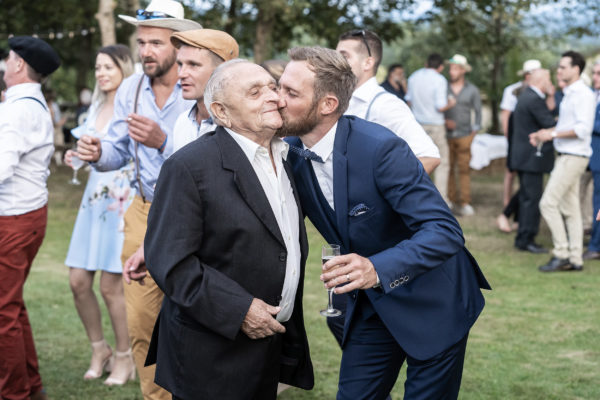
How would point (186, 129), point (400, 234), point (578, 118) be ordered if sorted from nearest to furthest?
point (400, 234), point (186, 129), point (578, 118)

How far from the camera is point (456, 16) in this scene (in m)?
19.8

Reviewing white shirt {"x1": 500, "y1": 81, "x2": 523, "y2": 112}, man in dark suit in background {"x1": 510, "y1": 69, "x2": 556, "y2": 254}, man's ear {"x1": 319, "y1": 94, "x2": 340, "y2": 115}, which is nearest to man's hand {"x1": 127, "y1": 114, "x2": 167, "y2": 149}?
man's ear {"x1": 319, "y1": 94, "x2": 340, "y2": 115}

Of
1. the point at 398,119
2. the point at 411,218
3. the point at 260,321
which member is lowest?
the point at 260,321

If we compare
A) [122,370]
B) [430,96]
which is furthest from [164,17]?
[430,96]

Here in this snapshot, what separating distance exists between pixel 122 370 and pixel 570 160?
6020mm

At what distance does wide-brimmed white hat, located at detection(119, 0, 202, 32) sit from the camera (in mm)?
4691

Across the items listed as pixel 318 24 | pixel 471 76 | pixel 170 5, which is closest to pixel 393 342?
pixel 170 5

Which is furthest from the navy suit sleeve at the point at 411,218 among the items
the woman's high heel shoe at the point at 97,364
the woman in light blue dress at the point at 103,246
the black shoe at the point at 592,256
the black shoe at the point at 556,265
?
the black shoe at the point at 592,256

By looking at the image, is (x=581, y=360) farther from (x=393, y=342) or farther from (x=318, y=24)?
(x=318, y=24)

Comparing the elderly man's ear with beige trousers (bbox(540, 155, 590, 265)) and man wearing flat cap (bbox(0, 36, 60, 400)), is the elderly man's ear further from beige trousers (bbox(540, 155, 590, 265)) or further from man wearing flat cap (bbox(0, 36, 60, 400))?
beige trousers (bbox(540, 155, 590, 265))

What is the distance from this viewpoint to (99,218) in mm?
5953

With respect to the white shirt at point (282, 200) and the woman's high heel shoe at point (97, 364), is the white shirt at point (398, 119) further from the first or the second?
the woman's high heel shoe at point (97, 364)

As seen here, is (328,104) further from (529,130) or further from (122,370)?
(529,130)

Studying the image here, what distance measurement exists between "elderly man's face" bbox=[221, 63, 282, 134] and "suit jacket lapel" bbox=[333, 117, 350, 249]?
28 cm
